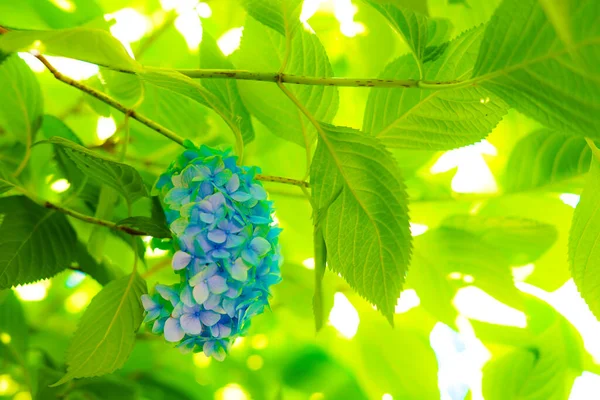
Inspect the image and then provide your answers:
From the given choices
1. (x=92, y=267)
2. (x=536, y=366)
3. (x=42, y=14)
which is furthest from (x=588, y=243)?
(x=42, y=14)

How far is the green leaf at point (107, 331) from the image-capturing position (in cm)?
49

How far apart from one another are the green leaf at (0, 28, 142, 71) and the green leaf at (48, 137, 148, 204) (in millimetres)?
85

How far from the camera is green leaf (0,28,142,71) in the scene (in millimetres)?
345

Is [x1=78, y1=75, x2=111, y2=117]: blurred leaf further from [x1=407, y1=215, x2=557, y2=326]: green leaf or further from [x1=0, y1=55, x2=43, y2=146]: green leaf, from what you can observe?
[x1=407, y1=215, x2=557, y2=326]: green leaf

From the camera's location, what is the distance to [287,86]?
1.74 feet

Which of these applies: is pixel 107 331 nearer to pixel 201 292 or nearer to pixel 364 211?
pixel 201 292

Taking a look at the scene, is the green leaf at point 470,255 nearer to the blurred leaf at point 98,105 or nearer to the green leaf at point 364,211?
the green leaf at point 364,211

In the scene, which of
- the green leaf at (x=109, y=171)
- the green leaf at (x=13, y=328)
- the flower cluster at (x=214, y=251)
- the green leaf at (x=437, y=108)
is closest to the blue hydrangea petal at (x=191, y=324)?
the flower cluster at (x=214, y=251)

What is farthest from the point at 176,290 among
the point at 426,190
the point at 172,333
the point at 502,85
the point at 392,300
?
Result: the point at 426,190

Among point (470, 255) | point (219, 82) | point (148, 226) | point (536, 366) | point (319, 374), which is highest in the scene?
point (219, 82)

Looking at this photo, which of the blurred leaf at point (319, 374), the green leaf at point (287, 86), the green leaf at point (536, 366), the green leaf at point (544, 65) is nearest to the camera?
the green leaf at point (544, 65)

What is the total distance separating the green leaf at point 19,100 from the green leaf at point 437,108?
1.10 feet

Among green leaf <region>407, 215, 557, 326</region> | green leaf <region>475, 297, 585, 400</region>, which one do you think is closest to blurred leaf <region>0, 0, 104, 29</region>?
green leaf <region>407, 215, 557, 326</region>

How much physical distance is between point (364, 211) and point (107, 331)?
0.24 meters
